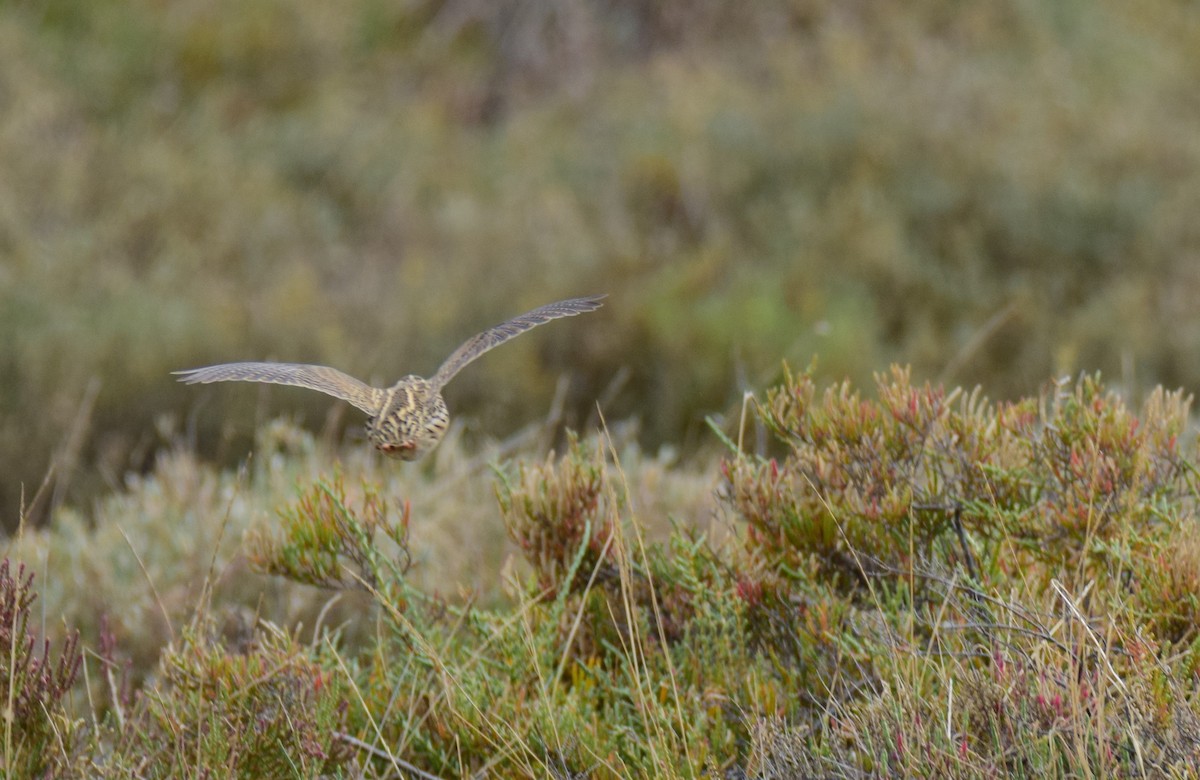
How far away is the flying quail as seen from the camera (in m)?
2.20

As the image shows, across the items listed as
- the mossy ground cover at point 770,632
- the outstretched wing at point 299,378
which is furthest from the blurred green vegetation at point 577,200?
the outstretched wing at point 299,378

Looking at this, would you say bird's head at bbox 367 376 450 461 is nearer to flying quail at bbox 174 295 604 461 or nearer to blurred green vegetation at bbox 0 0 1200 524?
flying quail at bbox 174 295 604 461

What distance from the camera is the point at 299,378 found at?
233cm

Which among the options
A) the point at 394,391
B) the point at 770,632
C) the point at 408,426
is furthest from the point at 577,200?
the point at 408,426

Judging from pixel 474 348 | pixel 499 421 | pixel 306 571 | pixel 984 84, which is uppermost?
pixel 984 84

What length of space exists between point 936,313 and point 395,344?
374cm

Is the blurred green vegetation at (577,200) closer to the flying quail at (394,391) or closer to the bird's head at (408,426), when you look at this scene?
the flying quail at (394,391)

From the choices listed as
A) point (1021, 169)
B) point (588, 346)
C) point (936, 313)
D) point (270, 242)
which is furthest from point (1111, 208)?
point (270, 242)

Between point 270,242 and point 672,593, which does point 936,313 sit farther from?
point 672,593

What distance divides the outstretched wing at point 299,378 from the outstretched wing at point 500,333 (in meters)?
0.11

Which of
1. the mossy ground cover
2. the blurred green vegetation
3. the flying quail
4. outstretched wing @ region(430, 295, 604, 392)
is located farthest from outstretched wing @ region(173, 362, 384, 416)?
the blurred green vegetation

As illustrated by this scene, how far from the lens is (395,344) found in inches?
324

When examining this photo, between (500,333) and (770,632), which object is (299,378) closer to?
(500,333)

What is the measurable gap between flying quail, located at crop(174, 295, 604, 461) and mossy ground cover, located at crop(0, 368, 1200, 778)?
24 centimetres
